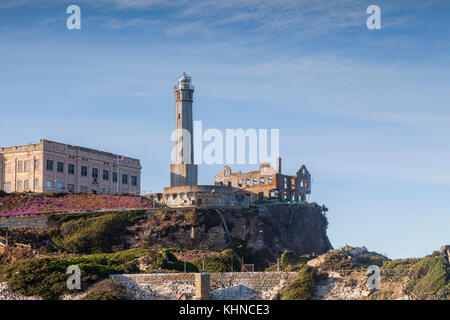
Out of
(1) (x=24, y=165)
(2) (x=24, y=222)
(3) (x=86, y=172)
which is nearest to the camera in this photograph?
(2) (x=24, y=222)

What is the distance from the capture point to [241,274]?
66.6 m

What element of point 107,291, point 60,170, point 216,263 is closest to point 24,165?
point 60,170

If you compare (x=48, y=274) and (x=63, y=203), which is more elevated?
(x=63, y=203)

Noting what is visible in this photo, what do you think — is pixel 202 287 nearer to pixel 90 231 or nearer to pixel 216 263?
pixel 216 263

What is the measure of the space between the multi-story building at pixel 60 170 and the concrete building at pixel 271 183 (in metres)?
14.4

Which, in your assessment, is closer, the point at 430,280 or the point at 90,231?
the point at 430,280

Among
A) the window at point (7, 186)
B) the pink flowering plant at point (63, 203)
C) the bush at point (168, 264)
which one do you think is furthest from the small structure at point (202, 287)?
the window at point (7, 186)

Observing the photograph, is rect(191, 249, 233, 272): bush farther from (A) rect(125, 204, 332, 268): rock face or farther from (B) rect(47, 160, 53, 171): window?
(B) rect(47, 160, 53, 171): window

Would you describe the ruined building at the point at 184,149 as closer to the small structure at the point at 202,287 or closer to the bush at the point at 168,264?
the bush at the point at 168,264

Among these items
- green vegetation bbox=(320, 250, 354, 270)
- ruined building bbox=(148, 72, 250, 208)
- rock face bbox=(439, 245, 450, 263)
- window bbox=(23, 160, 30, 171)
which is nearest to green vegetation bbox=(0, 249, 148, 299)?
green vegetation bbox=(320, 250, 354, 270)

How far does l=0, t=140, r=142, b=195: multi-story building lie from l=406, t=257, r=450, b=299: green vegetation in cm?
5423

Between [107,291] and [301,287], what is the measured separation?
1346 centimetres

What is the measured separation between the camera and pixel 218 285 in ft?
217
